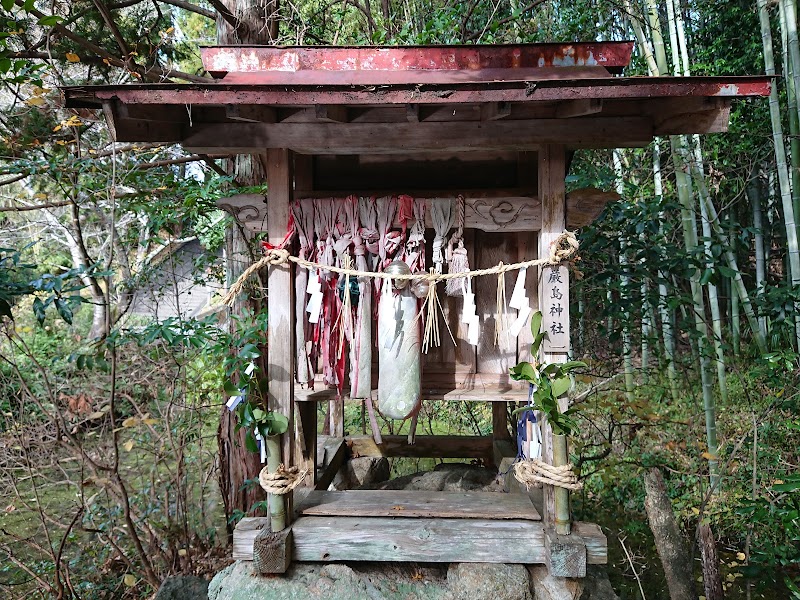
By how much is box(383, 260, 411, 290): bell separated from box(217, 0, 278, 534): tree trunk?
2248mm

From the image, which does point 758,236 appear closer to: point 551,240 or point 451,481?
point 451,481

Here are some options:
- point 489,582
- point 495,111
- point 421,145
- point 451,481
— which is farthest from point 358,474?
point 495,111

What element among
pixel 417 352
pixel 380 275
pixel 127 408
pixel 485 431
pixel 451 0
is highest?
pixel 451 0

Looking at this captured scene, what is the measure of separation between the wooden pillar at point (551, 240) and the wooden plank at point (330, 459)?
5.38 feet

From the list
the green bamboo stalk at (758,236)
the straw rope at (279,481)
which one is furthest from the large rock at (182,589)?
the green bamboo stalk at (758,236)

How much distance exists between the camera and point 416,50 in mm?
2896

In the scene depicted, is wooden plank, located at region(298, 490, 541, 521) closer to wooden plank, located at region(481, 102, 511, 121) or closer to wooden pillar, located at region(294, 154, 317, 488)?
wooden pillar, located at region(294, 154, 317, 488)

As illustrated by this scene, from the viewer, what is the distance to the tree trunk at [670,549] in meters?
3.40

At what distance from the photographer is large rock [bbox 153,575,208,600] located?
4031 millimetres

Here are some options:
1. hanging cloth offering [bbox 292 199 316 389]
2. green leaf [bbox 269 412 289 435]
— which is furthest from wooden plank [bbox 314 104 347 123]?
green leaf [bbox 269 412 289 435]

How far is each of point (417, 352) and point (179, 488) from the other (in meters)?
3.03

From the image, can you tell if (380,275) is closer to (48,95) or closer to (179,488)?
(179,488)

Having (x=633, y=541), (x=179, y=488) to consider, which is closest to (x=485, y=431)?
(x=633, y=541)

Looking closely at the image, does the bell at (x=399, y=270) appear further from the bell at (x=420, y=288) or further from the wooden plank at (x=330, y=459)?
the wooden plank at (x=330, y=459)
